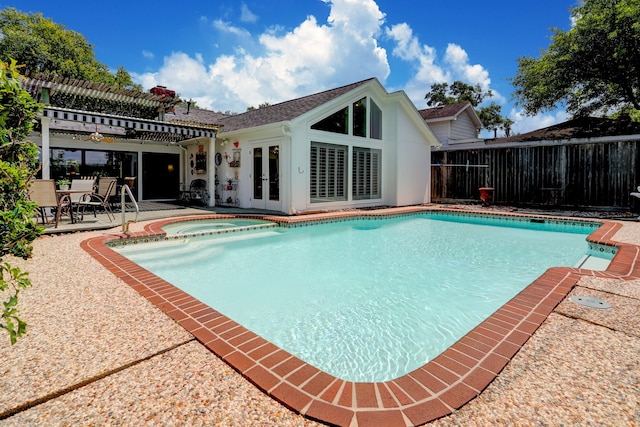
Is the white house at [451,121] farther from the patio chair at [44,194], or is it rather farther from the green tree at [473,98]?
the patio chair at [44,194]

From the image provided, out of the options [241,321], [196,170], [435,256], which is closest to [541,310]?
[241,321]

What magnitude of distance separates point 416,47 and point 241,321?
66.9ft

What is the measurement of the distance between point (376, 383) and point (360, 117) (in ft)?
39.2

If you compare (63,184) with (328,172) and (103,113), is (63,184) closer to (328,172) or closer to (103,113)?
(103,113)

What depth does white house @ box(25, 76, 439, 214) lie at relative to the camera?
426 inches

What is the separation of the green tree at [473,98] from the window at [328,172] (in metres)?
26.9

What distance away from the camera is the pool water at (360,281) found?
3205 mm

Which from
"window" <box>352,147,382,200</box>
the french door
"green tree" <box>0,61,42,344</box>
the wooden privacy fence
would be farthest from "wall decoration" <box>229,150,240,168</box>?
the wooden privacy fence

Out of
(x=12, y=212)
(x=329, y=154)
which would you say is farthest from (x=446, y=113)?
(x=12, y=212)

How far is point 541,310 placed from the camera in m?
3.03

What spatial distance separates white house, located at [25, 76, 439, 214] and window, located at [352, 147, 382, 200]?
4 centimetres

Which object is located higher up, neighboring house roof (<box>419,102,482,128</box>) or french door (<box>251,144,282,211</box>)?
neighboring house roof (<box>419,102,482,128</box>)

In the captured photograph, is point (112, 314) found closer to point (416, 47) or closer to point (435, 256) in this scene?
point (435, 256)

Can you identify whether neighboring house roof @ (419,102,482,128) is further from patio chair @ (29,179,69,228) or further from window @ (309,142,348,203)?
patio chair @ (29,179,69,228)
